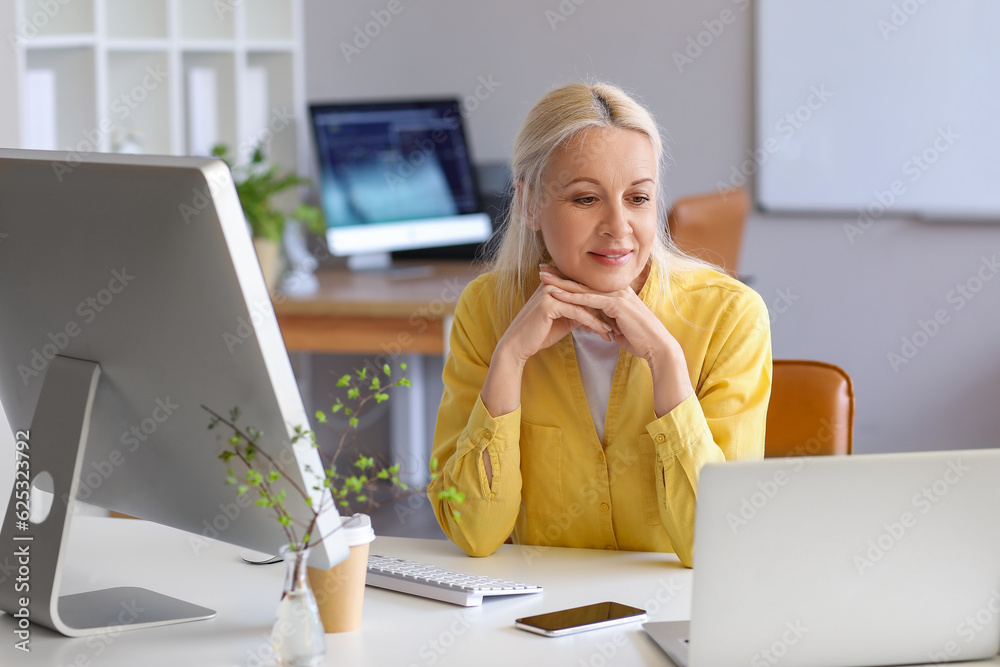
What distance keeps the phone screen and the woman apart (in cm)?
28

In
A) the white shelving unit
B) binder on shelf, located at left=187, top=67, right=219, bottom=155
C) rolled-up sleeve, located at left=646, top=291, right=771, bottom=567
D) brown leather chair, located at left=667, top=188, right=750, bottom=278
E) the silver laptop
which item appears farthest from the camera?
binder on shelf, located at left=187, top=67, right=219, bottom=155

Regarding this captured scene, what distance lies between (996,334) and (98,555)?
2.94 meters

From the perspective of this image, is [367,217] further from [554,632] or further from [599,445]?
[554,632]

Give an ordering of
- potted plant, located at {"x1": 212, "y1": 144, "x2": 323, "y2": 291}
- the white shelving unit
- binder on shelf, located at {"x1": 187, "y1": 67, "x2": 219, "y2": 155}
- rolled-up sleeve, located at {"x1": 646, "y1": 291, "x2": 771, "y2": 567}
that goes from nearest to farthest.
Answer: rolled-up sleeve, located at {"x1": 646, "y1": 291, "x2": 771, "y2": 567} → the white shelving unit → potted plant, located at {"x1": 212, "y1": 144, "x2": 323, "y2": 291} → binder on shelf, located at {"x1": 187, "y1": 67, "x2": 219, "y2": 155}

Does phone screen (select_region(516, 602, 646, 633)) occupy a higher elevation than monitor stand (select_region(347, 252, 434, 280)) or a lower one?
higher

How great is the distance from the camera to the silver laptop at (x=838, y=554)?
958mm

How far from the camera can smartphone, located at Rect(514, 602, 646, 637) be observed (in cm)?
118

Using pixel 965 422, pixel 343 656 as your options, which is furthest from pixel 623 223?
pixel 965 422

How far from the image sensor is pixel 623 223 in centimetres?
161

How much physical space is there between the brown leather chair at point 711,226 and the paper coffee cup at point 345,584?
180cm

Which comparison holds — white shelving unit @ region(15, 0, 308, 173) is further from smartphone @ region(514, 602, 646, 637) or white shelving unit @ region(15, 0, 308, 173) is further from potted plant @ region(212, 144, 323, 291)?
smartphone @ region(514, 602, 646, 637)

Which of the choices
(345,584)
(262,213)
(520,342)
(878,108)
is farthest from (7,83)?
(878,108)

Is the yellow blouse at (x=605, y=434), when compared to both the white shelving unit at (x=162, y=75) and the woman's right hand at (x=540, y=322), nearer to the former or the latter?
the woman's right hand at (x=540, y=322)

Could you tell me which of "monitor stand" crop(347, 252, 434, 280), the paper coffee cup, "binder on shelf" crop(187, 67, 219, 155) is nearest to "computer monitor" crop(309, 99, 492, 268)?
"monitor stand" crop(347, 252, 434, 280)
